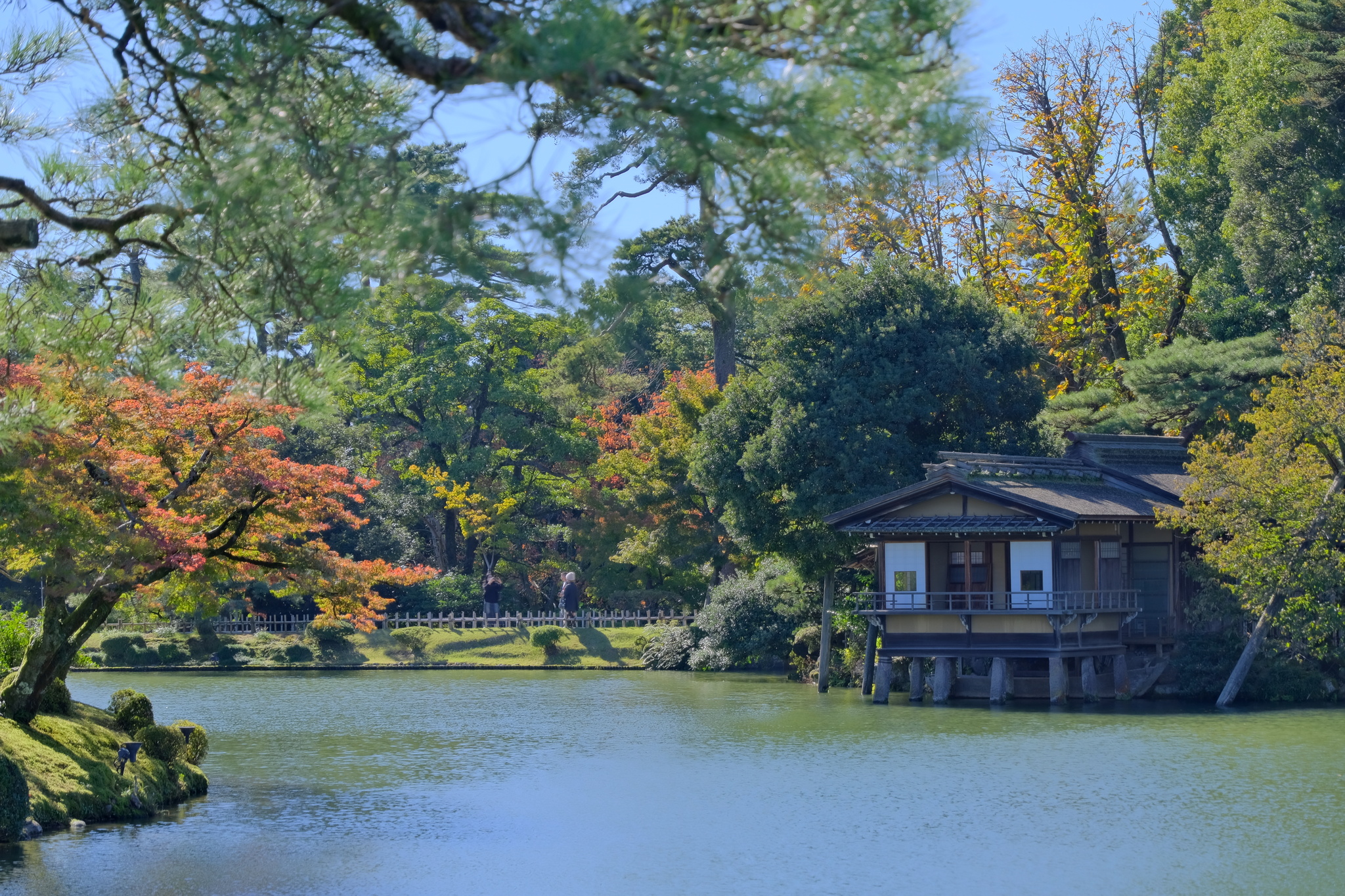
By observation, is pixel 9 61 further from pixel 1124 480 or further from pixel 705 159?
pixel 1124 480

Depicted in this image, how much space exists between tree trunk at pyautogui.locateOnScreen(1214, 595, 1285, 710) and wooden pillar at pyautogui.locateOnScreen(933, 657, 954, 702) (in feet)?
16.7

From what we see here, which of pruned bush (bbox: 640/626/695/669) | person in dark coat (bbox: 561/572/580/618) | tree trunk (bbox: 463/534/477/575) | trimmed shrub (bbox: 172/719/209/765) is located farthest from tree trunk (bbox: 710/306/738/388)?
trimmed shrub (bbox: 172/719/209/765)

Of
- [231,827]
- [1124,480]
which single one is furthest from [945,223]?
[231,827]

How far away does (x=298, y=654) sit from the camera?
37625mm

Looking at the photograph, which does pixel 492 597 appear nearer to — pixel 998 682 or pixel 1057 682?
pixel 998 682

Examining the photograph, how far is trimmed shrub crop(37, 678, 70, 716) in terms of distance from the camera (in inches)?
645

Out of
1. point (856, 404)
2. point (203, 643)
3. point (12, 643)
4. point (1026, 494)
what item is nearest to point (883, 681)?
point (1026, 494)

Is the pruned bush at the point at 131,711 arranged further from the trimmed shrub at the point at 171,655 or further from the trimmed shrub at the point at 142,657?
the trimmed shrub at the point at 142,657

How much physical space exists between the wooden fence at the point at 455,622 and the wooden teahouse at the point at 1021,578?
11687mm

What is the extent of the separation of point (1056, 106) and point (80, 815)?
32.6 meters

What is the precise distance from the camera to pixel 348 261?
8430 millimetres

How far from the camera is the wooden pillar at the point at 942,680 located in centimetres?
2725

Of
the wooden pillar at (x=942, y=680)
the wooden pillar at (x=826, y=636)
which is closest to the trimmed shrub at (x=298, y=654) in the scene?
the wooden pillar at (x=826, y=636)

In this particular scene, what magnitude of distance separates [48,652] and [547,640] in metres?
22.4
